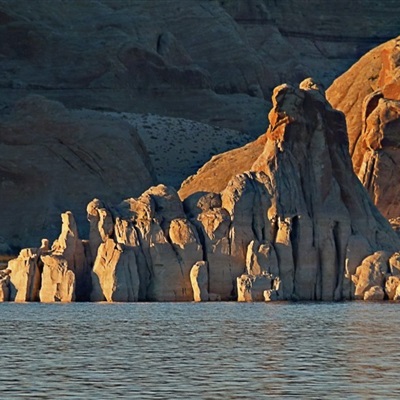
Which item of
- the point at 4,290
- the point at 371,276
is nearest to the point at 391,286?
the point at 371,276

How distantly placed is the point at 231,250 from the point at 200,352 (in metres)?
32.3

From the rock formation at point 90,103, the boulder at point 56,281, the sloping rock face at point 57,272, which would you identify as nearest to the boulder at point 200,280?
the sloping rock face at point 57,272

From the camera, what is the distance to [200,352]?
6053 cm

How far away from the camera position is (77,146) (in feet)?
480

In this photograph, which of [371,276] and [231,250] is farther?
[371,276]

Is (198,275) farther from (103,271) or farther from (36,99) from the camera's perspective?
(36,99)

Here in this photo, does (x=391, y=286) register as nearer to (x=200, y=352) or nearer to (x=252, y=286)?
(x=252, y=286)

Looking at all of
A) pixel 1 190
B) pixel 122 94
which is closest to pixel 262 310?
pixel 1 190

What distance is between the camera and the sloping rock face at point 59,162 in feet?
467

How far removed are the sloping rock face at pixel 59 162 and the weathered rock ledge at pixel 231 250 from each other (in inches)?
1784

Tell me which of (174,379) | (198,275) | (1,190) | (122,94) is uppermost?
(122,94)

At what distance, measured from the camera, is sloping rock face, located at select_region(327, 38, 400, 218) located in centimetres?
12131

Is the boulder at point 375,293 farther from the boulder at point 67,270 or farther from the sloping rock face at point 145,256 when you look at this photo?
the boulder at point 67,270

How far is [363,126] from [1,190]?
30.5 m
